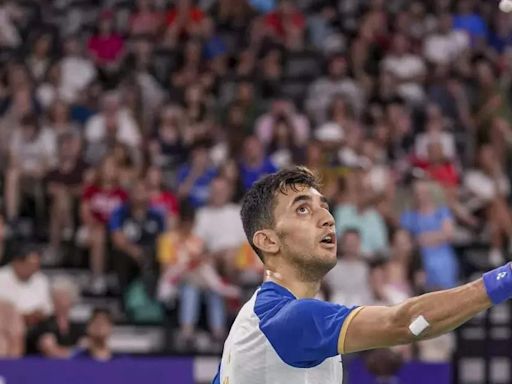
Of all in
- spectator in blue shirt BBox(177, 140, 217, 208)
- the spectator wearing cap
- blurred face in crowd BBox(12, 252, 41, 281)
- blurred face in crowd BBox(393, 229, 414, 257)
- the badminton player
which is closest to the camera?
the badminton player

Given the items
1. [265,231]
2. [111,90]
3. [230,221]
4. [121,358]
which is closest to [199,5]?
[111,90]

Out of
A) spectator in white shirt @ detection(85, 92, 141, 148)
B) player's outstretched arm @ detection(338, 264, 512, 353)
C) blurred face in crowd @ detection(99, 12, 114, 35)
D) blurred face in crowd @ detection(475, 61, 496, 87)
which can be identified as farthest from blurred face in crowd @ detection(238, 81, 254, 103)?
player's outstretched arm @ detection(338, 264, 512, 353)

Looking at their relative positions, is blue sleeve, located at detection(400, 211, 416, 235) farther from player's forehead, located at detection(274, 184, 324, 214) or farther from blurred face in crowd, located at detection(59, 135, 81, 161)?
player's forehead, located at detection(274, 184, 324, 214)

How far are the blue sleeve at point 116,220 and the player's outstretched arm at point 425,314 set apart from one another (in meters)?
9.83

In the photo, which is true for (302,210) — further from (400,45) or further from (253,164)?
(400,45)

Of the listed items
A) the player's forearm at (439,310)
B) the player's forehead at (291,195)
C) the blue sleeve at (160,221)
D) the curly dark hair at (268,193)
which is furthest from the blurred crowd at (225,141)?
the player's forearm at (439,310)

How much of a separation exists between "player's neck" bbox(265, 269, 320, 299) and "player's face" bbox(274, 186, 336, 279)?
5 centimetres

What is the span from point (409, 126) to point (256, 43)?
10.4 feet

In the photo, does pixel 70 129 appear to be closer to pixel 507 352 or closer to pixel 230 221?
→ pixel 230 221

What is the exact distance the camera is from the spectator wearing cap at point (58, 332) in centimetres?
1173

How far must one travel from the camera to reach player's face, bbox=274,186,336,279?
15.9ft

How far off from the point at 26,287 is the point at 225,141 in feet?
13.5

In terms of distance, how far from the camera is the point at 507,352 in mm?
11914

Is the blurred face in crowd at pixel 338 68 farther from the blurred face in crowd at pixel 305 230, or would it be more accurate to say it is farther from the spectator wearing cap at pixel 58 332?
the blurred face in crowd at pixel 305 230
